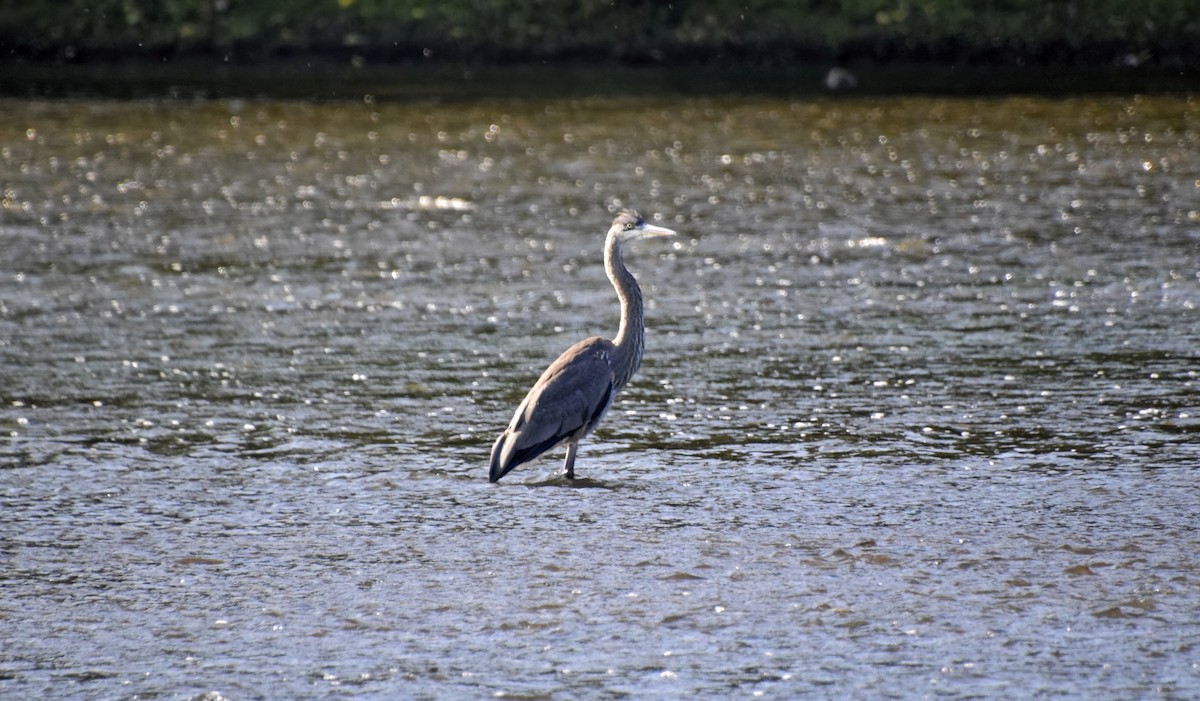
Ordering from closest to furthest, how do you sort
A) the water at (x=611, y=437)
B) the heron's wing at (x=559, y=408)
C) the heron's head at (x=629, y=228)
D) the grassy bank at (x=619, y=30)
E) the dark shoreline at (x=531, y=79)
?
the water at (x=611, y=437) < the heron's wing at (x=559, y=408) < the heron's head at (x=629, y=228) < the dark shoreline at (x=531, y=79) < the grassy bank at (x=619, y=30)

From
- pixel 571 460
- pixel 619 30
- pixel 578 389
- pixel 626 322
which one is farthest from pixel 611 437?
pixel 619 30

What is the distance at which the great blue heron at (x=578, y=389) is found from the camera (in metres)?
7.97

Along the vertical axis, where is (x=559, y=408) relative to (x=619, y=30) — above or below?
below

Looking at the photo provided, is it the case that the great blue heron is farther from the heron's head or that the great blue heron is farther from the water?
the water

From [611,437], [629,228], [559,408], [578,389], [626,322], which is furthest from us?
[611,437]

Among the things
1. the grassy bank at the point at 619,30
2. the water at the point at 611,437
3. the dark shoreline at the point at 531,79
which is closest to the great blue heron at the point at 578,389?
the water at the point at 611,437

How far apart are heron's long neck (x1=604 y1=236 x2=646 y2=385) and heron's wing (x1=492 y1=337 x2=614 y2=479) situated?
7.3 inches

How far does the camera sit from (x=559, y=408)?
8.04 metres

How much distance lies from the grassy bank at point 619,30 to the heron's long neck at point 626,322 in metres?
20.9

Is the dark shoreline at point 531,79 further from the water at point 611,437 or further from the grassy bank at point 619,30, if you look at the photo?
the water at point 611,437

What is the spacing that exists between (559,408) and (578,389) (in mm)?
174

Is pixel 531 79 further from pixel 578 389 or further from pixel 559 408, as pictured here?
pixel 559 408

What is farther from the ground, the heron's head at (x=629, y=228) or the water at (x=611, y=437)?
the heron's head at (x=629, y=228)

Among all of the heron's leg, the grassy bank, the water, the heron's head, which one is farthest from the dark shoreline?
the heron's leg
